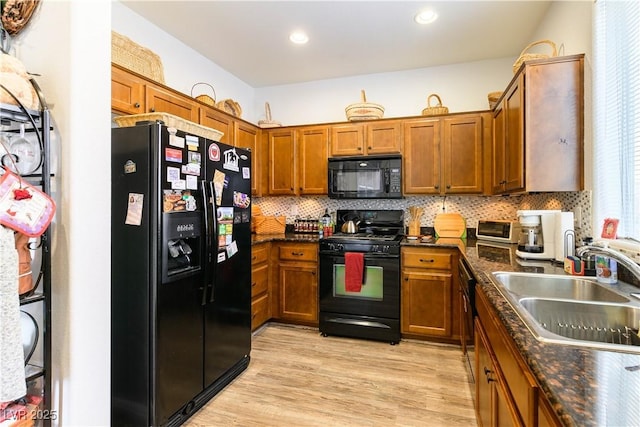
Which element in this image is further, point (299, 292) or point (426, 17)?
point (299, 292)

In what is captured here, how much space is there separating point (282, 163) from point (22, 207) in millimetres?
2817

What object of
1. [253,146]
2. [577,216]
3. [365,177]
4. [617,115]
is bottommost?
[577,216]

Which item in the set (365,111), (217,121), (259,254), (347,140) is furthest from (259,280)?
(365,111)

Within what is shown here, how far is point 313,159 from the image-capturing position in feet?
12.0

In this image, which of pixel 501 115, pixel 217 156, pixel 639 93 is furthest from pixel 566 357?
pixel 501 115

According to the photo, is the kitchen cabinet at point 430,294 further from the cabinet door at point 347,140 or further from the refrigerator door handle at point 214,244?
the refrigerator door handle at point 214,244

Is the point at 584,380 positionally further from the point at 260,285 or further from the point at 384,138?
the point at 384,138

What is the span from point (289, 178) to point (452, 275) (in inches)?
80.2

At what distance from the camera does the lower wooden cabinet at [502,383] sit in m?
0.81

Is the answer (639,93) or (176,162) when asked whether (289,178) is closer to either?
(176,162)

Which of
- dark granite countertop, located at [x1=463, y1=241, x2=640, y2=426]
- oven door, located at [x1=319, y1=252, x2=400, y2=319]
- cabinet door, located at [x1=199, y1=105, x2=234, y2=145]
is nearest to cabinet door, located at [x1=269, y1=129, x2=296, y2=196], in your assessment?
cabinet door, located at [x1=199, y1=105, x2=234, y2=145]

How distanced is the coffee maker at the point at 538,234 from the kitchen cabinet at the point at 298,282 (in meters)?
1.84

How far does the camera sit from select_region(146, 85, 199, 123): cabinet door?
2334 millimetres

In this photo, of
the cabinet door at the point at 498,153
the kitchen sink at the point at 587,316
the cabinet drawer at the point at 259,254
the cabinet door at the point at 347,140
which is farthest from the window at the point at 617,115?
the cabinet drawer at the point at 259,254
